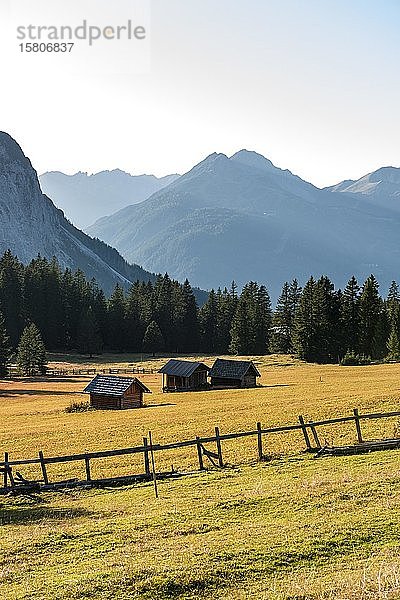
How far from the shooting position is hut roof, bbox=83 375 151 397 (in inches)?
2506

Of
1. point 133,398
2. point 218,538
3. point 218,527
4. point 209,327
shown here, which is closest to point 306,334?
point 209,327

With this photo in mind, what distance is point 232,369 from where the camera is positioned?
7931 cm

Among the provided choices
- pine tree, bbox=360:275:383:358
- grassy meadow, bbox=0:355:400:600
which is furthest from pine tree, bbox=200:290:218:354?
grassy meadow, bbox=0:355:400:600

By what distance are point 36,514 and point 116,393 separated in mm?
38972

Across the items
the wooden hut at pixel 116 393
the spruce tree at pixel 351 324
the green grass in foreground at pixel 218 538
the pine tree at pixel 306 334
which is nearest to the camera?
the green grass in foreground at pixel 218 538

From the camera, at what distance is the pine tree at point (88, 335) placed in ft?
452

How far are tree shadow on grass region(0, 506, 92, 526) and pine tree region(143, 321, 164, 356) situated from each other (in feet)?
365

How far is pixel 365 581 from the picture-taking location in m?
14.5

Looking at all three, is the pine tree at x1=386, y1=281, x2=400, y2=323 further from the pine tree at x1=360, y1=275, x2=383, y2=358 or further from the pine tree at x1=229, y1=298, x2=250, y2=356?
the pine tree at x1=229, y1=298, x2=250, y2=356

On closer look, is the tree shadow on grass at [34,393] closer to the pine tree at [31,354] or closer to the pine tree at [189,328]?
the pine tree at [31,354]

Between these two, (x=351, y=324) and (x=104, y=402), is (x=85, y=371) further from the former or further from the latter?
(x=351, y=324)

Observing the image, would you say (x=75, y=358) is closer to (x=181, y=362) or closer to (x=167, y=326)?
(x=167, y=326)

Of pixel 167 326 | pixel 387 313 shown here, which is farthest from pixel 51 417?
pixel 167 326

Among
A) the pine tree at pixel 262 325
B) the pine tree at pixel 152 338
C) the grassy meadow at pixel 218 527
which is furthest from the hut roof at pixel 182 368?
the pine tree at pixel 152 338
